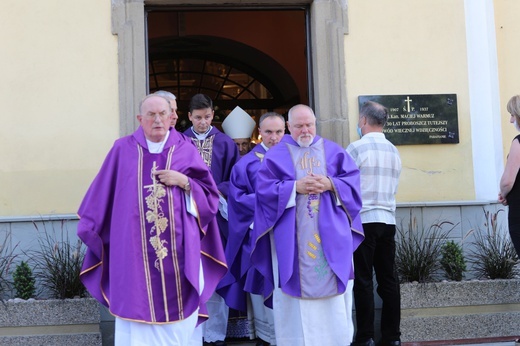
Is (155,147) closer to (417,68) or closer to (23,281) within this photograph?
(23,281)

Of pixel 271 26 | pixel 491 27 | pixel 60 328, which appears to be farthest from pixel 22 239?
pixel 271 26

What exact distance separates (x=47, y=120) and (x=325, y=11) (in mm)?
2765

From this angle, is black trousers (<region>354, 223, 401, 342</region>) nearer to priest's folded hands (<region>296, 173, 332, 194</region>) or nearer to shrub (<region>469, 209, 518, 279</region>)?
priest's folded hands (<region>296, 173, 332, 194</region>)

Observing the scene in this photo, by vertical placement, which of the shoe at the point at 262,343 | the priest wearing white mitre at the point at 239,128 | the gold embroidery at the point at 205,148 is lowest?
the shoe at the point at 262,343

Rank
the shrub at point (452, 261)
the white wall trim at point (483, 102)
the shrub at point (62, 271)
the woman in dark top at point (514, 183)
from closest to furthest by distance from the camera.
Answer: the woman in dark top at point (514, 183), the shrub at point (62, 271), the shrub at point (452, 261), the white wall trim at point (483, 102)

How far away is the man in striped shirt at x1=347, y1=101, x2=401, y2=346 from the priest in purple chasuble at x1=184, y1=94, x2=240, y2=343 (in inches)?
45.1

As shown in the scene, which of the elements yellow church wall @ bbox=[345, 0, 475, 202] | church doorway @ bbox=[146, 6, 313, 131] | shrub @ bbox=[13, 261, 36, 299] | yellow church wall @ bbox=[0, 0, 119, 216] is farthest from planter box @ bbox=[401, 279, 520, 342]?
church doorway @ bbox=[146, 6, 313, 131]

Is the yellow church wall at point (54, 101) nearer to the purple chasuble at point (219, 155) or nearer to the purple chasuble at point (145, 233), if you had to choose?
the purple chasuble at point (219, 155)

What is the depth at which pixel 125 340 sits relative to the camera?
563cm

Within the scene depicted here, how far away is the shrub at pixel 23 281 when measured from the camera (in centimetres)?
707

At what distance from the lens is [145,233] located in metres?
5.64

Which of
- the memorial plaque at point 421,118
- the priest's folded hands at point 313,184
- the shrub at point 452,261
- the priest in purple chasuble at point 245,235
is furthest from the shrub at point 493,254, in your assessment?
the priest's folded hands at point 313,184

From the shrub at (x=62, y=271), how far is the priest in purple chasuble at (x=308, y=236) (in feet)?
5.46

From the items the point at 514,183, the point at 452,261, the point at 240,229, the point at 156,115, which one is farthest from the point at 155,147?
the point at 452,261
